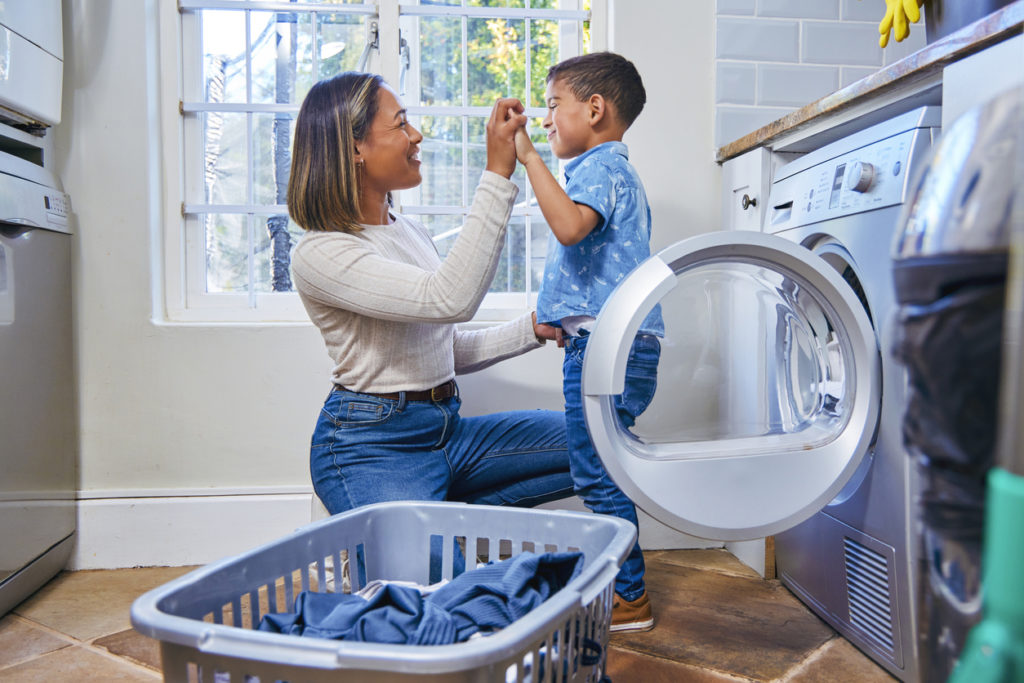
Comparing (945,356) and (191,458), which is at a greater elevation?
(945,356)

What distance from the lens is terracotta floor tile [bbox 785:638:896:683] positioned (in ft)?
4.43

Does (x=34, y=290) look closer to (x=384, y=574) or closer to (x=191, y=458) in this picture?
(x=191, y=458)

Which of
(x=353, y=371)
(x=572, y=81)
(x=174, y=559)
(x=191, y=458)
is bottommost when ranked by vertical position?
(x=174, y=559)

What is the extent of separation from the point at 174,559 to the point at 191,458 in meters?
0.28

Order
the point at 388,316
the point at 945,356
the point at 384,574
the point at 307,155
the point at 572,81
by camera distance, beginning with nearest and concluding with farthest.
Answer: the point at 945,356
the point at 384,574
the point at 388,316
the point at 307,155
the point at 572,81

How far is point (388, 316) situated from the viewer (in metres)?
1.38

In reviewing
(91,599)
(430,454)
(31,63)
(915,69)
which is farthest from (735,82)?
(91,599)

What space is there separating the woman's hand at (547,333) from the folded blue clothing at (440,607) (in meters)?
0.72

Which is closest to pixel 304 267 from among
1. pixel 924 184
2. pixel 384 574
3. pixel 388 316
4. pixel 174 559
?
pixel 388 316

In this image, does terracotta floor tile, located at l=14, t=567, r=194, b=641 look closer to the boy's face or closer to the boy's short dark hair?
the boy's face

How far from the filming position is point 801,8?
2109mm

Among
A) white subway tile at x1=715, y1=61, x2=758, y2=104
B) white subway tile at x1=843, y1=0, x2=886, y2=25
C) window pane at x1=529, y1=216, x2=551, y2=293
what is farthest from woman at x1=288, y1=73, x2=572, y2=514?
white subway tile at x1=843, y1=0, x2=886, y2=25

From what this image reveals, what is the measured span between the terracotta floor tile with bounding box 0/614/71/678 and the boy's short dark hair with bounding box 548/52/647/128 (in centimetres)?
158

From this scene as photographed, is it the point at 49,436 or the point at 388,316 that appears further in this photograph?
the point at 49,436
